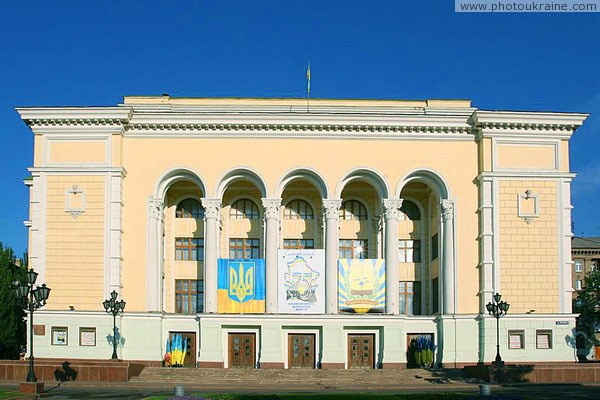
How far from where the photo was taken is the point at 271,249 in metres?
42.2

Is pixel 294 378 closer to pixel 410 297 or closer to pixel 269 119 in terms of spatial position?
pixel 410 297

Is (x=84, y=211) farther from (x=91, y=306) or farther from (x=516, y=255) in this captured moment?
(x=516, y=255)

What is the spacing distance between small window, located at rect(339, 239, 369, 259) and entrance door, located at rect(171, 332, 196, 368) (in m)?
8.83

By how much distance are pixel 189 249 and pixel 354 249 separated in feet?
27.9

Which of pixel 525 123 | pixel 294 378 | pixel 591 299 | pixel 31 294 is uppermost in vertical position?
pixel 525 123

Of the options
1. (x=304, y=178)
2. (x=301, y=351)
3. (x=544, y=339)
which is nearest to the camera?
(x=544, y=339)

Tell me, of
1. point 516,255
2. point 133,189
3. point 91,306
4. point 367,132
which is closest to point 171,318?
point 91,306

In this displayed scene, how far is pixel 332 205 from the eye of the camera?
42406mm

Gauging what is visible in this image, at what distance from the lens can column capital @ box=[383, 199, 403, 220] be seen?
139 feet

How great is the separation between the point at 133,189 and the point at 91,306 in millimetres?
5873

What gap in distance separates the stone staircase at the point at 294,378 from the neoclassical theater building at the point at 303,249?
226 cm

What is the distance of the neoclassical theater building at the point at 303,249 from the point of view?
135ft

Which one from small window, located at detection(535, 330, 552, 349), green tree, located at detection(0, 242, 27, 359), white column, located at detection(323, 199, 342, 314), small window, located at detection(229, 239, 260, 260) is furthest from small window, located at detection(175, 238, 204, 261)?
small window, located at detection(535, 330, 552, 349)

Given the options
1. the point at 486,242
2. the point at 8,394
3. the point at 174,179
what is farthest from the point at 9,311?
the point at 486,242
